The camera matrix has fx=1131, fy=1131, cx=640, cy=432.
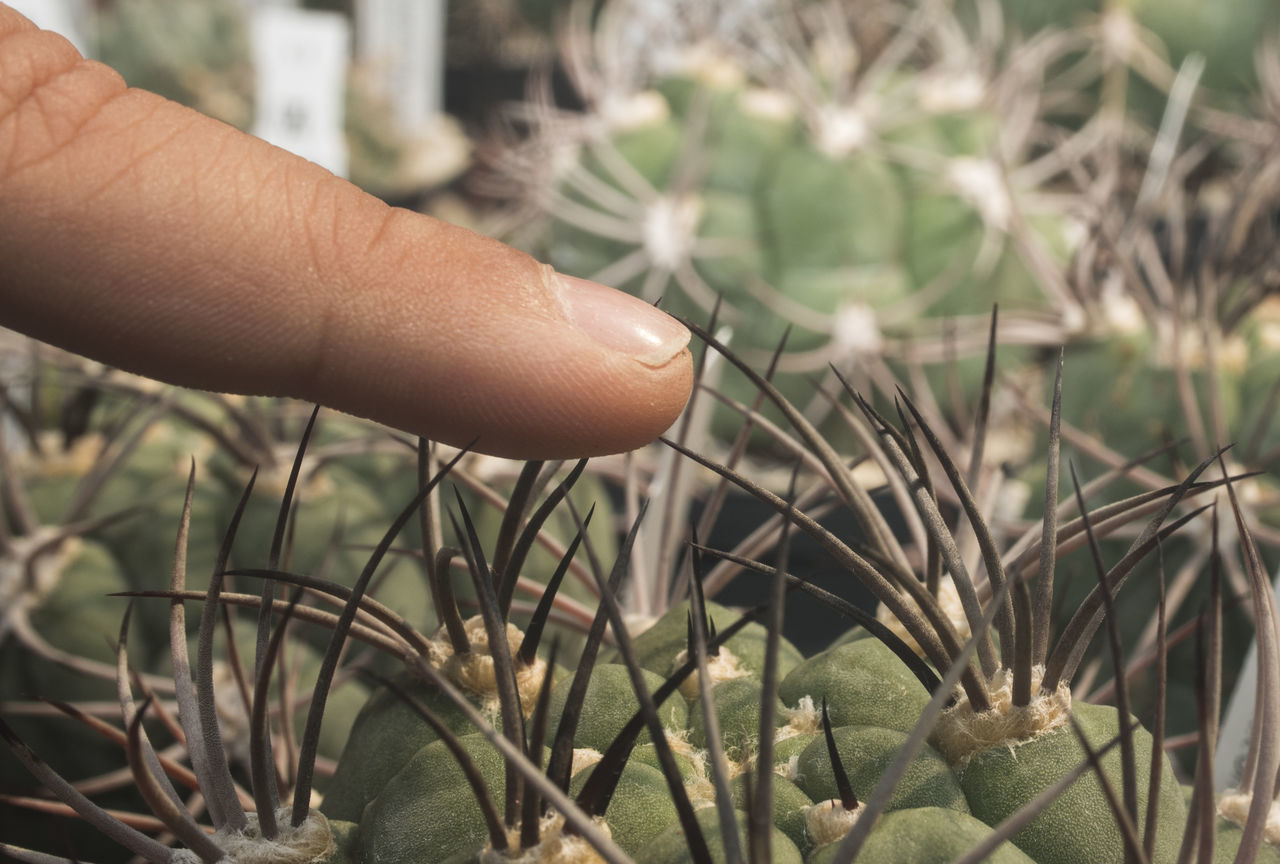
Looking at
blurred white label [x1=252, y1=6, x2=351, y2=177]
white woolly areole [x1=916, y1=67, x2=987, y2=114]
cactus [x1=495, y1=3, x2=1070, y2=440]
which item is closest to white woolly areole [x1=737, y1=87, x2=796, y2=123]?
cactus [x1=495, y1=3, x2=1070, y2=440]

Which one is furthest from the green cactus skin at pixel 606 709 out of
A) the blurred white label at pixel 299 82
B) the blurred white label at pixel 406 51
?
the blurred white label at pixel 406 51

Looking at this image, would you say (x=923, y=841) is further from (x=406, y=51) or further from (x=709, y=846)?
(x=406, y=51)

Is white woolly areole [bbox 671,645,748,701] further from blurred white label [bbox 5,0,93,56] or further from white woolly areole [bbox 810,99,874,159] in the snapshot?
blurred white label [bbox 5,0,93,56]

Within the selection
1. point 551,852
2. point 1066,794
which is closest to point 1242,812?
point 1066,794

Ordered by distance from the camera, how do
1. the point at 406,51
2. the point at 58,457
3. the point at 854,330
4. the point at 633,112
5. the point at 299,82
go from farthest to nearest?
1. the point at 406,51
2. the point at 299,82
3. the point at 633,112
4. the point at 854,330
5. the point at 58,457

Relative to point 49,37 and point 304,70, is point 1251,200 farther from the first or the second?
point 304,70

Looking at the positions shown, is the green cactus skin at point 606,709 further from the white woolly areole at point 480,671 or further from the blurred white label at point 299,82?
the blurred white label at point 299,82
